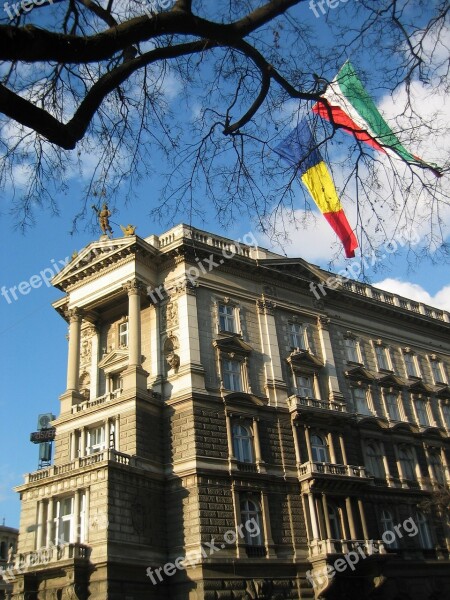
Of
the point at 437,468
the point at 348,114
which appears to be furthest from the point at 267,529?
the point at 348,114

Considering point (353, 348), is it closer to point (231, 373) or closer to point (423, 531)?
point (231, 373)

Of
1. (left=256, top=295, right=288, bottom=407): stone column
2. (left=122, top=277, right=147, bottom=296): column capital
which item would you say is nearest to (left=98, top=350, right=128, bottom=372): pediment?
(left=122, top=277, right=147, bottom=296): column capital

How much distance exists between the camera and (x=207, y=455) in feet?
103

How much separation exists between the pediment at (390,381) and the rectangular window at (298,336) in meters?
6.17

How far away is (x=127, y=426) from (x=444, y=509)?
19692 millimetres

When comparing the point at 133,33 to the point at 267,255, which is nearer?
the point at 133,33

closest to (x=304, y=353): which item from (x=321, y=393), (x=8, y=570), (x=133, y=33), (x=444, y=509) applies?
(x=321, y=393)

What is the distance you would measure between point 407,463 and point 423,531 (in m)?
3.91

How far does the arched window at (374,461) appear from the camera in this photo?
38156mm

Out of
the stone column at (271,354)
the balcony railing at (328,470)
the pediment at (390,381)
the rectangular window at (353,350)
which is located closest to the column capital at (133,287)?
the stone column at (271,354)

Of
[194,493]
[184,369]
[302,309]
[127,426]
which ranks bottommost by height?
[194,493]

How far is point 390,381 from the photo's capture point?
42.4 m

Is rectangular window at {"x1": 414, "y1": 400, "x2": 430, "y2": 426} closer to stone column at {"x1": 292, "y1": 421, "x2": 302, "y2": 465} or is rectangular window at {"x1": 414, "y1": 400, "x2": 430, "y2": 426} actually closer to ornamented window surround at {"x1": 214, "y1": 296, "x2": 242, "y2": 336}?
stone column at {"x1": 292, "y1": 421, "x2": 302, "y2": 465}

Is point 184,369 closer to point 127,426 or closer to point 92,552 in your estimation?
point 127,426
